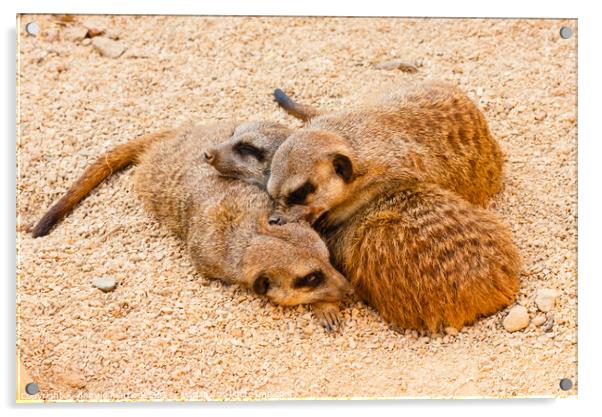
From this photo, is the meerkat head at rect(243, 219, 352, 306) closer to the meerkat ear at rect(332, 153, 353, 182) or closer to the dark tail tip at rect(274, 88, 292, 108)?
the meerkat ear at rect(332, 153, 353, 182)

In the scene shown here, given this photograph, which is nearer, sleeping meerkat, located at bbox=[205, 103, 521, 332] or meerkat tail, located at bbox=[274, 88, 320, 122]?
sleeping meerkat, located at bbox=[205, 103, 521, 332]

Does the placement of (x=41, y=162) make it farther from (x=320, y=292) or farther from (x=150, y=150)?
(x=320, y=292)

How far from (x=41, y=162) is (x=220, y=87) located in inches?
23.5

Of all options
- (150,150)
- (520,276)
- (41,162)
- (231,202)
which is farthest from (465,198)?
(41,162)

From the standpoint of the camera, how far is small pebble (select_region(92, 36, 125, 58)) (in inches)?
98.3

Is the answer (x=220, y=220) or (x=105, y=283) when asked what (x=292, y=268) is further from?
(x=105, y=283)

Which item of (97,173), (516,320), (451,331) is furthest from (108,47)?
(516,320)

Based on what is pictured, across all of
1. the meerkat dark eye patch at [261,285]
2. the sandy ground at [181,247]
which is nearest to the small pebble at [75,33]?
the sandy ground at [181,247]

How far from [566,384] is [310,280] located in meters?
0.74

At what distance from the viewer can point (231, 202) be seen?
2340 mm

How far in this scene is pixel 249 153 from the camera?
236cm

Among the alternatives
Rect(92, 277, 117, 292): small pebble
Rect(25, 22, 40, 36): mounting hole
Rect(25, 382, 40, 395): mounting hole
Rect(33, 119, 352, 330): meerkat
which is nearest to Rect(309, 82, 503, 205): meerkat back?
Rect(33, 119, 352, 330): meerkat

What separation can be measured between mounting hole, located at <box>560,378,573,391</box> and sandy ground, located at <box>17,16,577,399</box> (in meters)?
0.02

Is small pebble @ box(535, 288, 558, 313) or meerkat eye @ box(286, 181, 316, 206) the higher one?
meerkat eye @ box(286, 181, 316, 206)
